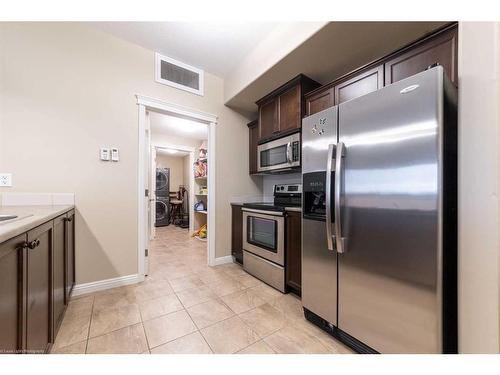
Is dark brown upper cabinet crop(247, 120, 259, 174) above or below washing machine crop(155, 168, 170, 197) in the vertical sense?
above

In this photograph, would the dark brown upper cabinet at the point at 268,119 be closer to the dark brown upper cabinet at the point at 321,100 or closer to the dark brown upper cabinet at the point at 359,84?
the dark brown upper cabinet at the point at 321,100

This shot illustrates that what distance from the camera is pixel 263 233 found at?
2273 mm

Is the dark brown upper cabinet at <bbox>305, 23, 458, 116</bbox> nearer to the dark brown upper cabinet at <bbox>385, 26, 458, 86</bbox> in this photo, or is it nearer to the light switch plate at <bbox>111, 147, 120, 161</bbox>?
the dark brown upper cabinet at <bbox>385, 26, 458, 86</bbox>

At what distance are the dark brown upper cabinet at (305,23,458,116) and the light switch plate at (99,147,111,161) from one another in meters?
2.16

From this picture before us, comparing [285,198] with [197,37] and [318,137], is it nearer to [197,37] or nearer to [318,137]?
[318,137]

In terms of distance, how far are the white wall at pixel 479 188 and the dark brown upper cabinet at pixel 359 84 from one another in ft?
1.79

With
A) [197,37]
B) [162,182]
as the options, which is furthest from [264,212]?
[162,182]

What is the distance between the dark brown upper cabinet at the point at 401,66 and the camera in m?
1.20

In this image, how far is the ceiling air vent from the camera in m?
2.37

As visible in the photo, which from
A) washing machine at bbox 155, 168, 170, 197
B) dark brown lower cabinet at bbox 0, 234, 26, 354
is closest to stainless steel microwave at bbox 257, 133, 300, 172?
dark brown lower cabinet at bbox 0, 234, 26, 354

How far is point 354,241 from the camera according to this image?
121 centimetres
